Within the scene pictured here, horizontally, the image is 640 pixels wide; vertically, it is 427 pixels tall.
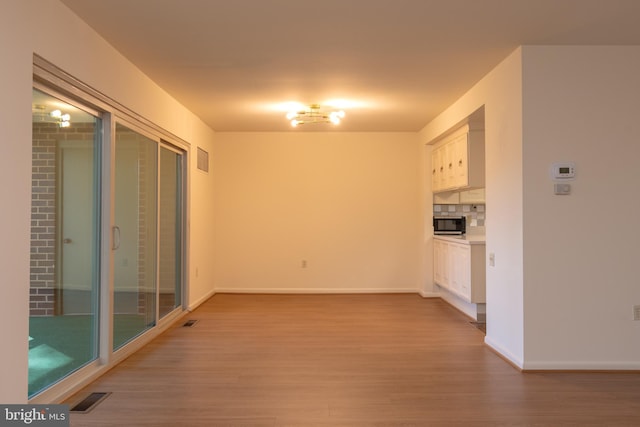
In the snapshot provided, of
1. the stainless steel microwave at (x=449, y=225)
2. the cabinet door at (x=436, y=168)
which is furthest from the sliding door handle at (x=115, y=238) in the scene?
the stainless steel microwave at (x=449, y=225)

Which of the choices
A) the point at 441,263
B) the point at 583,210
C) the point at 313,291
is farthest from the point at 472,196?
the point at 583,210

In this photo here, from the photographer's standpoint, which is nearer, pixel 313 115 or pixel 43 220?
pixel 43 220

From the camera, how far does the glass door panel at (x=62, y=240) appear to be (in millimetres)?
2908

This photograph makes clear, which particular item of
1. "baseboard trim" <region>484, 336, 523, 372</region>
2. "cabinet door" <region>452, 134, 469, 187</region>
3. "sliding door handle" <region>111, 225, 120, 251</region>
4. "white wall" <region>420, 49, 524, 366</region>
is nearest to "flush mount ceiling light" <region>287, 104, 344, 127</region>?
"cabinet door" <region>452, 134, 469, 187</region>

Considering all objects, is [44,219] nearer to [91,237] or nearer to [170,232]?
[91,237]

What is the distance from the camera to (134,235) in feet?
14.5

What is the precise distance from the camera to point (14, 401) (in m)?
2.54

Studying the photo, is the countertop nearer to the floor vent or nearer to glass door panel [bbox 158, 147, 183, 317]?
glass door panel [bbox 158, 147, 183, 317]

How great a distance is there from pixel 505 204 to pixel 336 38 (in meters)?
1.98

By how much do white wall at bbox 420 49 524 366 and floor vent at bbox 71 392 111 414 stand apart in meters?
3.06

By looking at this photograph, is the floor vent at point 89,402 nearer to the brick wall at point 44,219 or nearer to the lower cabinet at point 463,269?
the brick wall at point 44,219

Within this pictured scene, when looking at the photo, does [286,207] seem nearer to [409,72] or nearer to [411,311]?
[411,311]

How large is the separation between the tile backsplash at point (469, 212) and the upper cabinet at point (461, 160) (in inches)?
21.4

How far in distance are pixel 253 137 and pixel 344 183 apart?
5.24 ft
